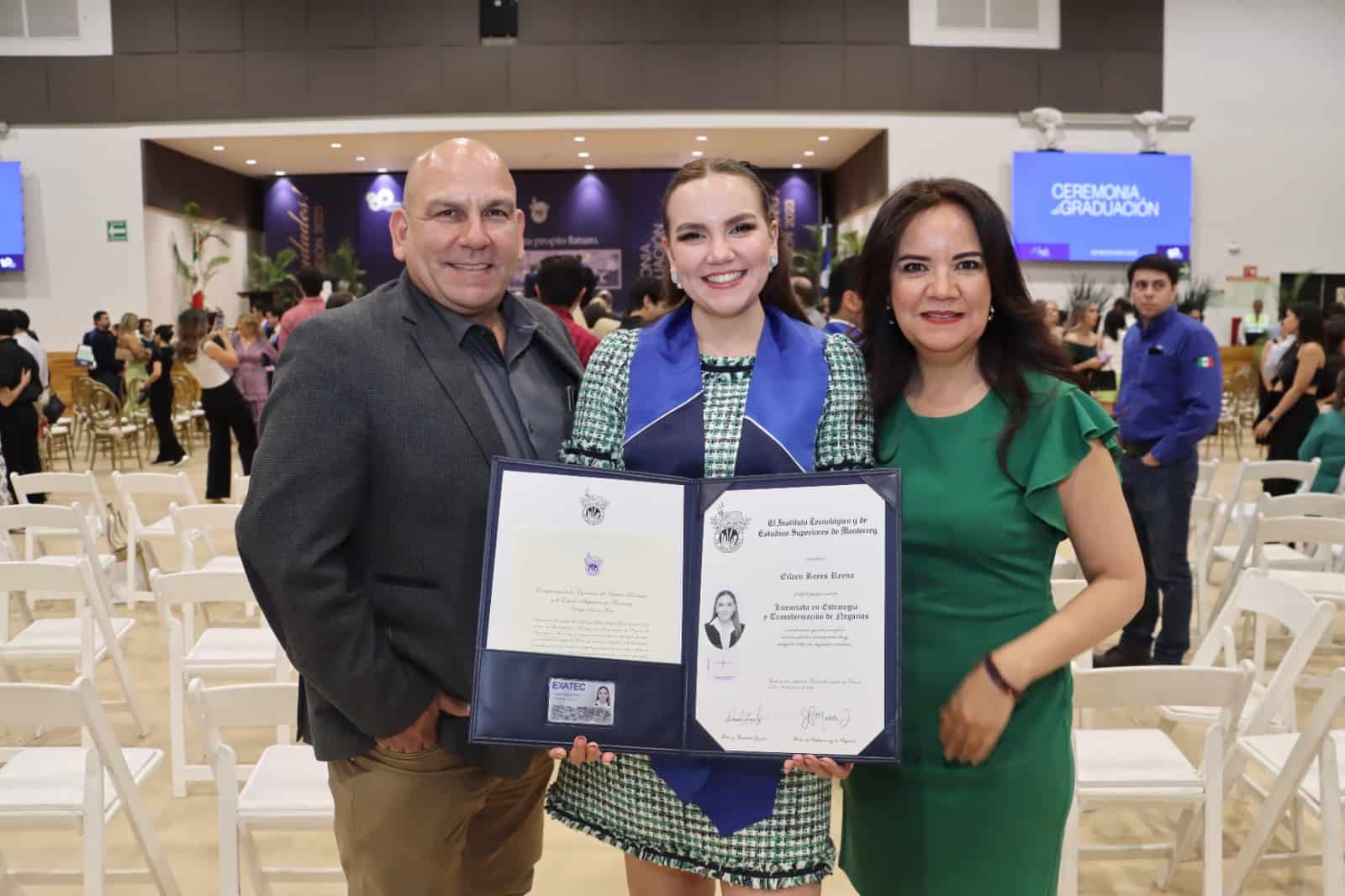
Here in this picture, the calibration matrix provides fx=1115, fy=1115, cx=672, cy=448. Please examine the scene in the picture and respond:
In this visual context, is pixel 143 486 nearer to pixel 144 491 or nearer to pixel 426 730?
pixel 144 491

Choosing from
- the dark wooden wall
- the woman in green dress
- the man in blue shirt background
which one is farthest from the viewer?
the dark wooden wall

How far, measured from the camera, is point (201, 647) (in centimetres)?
402

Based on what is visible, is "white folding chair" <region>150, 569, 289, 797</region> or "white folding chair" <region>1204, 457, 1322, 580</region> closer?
"white folding chair" <region>150, 569, 289, 797</region>

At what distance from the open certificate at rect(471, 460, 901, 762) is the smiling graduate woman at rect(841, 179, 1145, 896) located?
0.70ft

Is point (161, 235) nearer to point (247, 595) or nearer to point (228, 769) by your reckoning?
point (247, 595)

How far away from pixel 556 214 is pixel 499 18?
17.2 ft

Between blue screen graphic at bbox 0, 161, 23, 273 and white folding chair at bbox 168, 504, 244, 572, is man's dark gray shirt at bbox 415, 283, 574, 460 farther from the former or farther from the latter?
blue screen graphic at bbox 0, 161, 23, 273

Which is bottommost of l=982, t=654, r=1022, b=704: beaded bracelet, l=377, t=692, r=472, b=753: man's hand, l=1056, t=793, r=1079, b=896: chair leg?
l=1056, t=793, r=1079, b=896: chair leg

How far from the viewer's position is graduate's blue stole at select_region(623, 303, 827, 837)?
1.76 m

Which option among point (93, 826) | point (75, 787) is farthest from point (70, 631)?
point (93, 826)

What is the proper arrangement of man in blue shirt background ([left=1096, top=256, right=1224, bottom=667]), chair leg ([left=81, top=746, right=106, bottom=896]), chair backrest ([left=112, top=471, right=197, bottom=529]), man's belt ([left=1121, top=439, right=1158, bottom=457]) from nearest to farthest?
chair leg ([left=81, top=746, right=106, bottom=896]) < man in blue shirt background ([left=1096, top=256, right=1224, bottom=667]) < man's belt ([left=1121, top=439, right=1158, bottom=457]) < chair backrest ([left=112, top=471, right=197, bottom=529])

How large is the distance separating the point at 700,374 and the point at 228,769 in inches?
60.7
